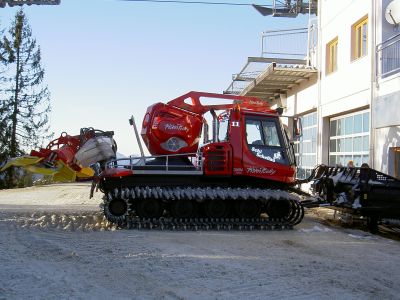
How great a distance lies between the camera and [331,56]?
59.7 ft

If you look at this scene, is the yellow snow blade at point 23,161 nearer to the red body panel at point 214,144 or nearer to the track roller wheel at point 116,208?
the track roller wheel at point 116,208

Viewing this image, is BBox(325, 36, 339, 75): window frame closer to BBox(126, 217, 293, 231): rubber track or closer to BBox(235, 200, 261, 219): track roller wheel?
BBox(235, 200, 261, 219): track roller wheel

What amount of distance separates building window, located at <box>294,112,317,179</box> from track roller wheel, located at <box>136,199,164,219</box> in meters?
9.56

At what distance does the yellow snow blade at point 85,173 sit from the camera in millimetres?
11701

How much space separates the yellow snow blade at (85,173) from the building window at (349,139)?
772 cm

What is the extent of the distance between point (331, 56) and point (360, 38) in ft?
7.93

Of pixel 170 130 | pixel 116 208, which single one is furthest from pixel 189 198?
pixel 170 130

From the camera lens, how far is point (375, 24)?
14.1m

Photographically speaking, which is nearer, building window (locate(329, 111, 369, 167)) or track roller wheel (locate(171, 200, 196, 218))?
track roller wheel (locate(171, 200, 196, 218))

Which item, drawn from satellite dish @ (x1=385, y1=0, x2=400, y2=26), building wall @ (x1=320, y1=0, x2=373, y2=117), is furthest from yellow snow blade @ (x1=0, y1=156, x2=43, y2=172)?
satellite dish @ (x1=385, y1=0, x2=400, y2=26)

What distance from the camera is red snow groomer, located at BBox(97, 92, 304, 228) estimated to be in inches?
423

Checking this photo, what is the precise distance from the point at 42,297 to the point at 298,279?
10.0 feet

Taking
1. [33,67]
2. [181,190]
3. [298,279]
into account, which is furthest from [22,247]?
[33,67]

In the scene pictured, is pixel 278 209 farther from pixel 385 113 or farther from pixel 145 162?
pixel 385 113
